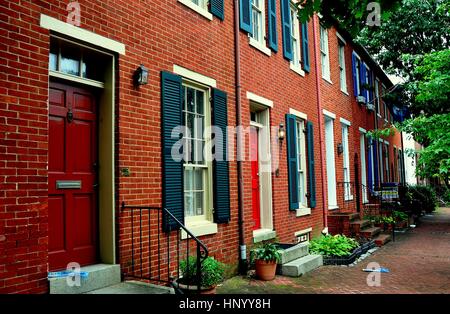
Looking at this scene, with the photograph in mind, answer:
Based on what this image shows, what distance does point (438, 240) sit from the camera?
1181cm

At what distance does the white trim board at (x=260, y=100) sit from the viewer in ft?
26.1

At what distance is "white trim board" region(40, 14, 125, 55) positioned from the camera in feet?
13.9

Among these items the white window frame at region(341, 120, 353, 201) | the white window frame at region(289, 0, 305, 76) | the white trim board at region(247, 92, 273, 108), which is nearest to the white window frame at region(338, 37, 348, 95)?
the white window frame at region(341, 120, 353, 201)

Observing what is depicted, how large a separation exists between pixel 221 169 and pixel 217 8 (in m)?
2.85

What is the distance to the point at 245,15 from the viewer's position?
26.2 feet

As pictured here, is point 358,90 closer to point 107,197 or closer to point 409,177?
point 107,197

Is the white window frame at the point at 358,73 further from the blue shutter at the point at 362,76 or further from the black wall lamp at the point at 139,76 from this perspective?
the black wall lamp at the point at 139,76

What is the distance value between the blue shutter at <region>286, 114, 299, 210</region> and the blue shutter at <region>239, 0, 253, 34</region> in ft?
7.77

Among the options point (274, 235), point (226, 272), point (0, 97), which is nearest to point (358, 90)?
point (274, 235)

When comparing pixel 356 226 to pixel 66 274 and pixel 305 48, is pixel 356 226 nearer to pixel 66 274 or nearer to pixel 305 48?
pixel 305 48

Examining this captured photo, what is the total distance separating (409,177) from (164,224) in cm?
2785

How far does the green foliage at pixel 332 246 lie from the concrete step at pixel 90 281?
5.16 meters

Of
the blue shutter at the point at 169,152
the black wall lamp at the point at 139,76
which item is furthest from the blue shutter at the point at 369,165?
the black wall lamp at the point at 139,76
